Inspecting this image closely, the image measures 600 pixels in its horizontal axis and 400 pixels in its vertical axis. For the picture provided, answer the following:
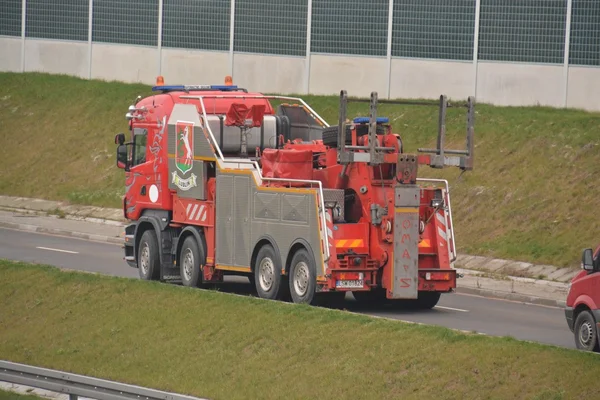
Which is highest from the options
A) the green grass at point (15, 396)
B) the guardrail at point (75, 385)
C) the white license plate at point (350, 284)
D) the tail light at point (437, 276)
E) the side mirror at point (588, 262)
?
the side mirror at point (588, 262)

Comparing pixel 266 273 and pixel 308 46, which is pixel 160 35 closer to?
pixel 308 46

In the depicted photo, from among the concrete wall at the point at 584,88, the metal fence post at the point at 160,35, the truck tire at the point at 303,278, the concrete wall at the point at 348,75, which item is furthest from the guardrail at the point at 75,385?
the metal fence post at the point at 160,35

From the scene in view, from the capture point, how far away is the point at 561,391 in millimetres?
16156

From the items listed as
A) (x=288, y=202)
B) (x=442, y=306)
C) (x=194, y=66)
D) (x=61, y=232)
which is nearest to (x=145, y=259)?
(x=288, y=202)

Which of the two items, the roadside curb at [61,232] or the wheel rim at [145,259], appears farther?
the roadside curb at [61,232]

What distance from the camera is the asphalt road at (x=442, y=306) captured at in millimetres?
22047

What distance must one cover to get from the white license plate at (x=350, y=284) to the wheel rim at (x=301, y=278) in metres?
0.64

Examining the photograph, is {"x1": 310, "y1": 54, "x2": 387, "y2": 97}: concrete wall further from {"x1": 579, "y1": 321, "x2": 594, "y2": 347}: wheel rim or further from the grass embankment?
{"x1": 579, "y1": 321, "x2": 594, "y2": 347}: wheel rim

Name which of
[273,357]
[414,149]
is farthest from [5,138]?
[273,357]

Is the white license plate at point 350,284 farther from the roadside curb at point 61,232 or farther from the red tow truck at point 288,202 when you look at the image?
the roadside curb at point 61,232

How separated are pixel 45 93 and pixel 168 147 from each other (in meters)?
25.1

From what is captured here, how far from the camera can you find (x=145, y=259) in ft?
88.7

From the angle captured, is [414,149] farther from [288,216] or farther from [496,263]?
[288,216]

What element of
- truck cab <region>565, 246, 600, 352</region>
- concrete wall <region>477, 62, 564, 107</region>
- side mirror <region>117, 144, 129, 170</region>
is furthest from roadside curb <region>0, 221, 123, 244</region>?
truck cab <region>565, 246, 600, 352</region>
